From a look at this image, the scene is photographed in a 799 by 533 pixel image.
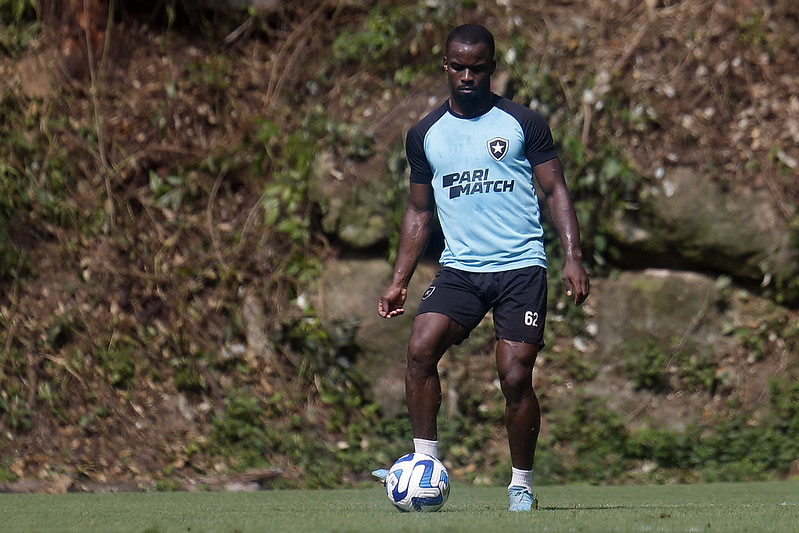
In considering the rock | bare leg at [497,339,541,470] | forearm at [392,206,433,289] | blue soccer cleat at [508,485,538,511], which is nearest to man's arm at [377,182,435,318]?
forearm at [392,206,433,289]

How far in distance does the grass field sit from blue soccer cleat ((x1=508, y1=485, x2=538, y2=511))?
9cm

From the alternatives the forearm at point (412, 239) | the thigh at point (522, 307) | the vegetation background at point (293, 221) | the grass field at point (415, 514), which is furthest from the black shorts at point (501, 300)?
the vegetation background at point (293, 221)

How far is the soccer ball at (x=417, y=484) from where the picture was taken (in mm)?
4391

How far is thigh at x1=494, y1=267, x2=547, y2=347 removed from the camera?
184 inches

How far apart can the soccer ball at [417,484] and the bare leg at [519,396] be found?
0.39m

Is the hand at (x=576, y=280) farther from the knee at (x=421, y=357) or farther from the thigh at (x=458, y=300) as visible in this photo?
the knee at (x=421, y=357)

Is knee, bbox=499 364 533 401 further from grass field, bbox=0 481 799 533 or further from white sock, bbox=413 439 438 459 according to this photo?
grass field, bbox=0 481 799 533

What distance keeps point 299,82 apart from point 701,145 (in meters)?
3.55

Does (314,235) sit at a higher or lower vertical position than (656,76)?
lower

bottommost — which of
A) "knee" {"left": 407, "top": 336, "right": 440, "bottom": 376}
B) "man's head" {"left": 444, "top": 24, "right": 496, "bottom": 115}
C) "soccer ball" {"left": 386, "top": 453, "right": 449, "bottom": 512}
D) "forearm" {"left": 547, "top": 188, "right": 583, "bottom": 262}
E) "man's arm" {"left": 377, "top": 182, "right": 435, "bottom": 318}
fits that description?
"soccer ball" {"left": 386, "top": 453, "right": 449, "bottom": 512}

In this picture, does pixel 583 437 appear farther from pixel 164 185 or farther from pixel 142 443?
pixel 164 185

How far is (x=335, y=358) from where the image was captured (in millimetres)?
8219

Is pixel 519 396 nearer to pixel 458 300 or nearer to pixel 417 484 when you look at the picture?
pixel 458 300

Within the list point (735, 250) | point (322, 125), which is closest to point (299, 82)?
point (322, 125)
